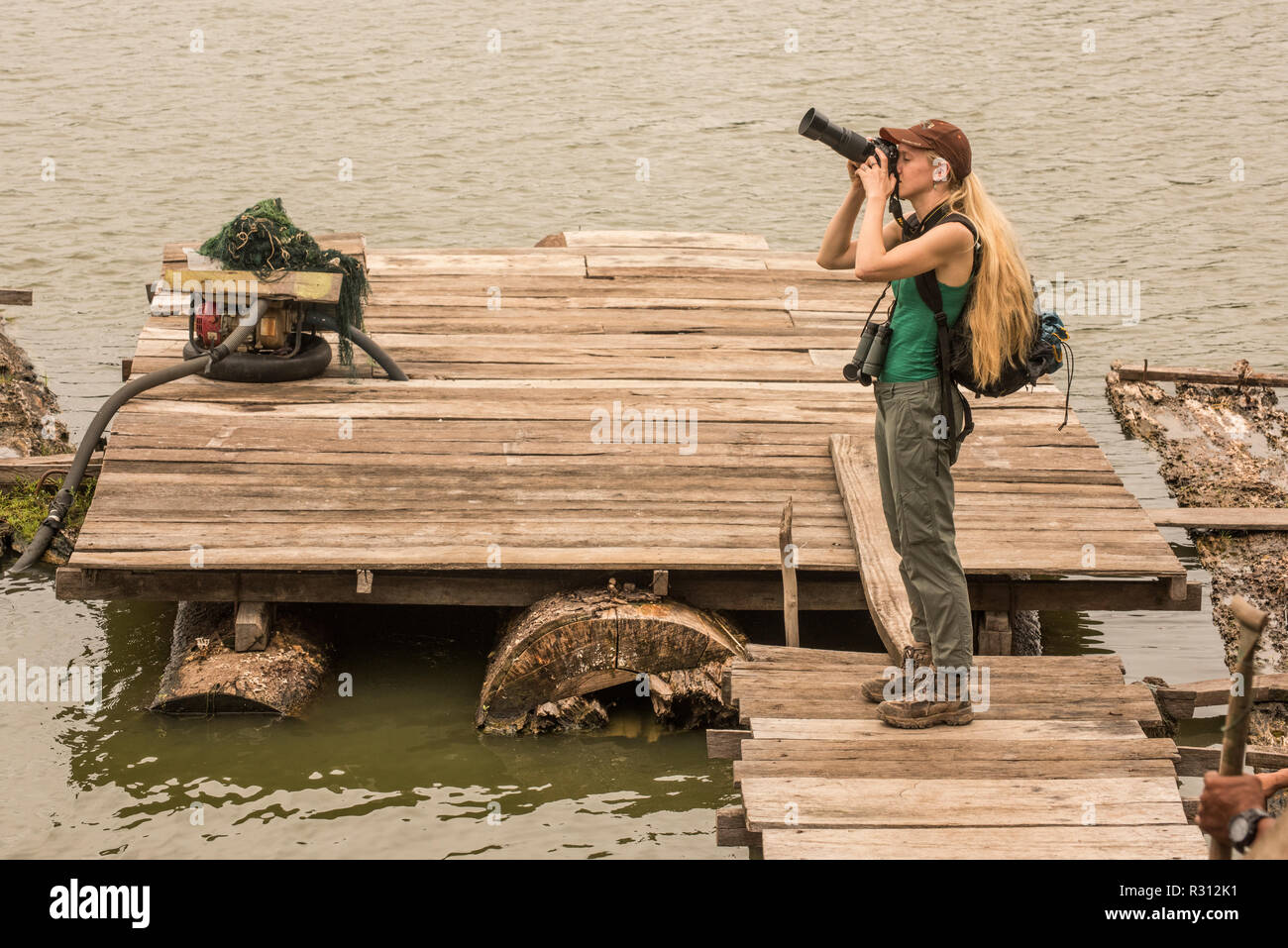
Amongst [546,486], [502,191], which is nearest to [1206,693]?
[546,486]

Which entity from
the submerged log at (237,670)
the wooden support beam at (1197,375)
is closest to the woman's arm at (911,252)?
the submerged log at (237,670)

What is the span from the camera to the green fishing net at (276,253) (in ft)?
32.1

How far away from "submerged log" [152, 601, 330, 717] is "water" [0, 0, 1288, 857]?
0.15m

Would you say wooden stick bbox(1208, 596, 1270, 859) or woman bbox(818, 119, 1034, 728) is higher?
woman bbox(818, 119, 1034, 728)

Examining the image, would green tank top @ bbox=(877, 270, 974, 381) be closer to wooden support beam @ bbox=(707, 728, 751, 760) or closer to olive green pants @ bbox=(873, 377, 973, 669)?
olive green pants @ bbox=(873, 377, 973, 669)

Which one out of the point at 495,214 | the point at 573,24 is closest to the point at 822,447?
the point at 495,214

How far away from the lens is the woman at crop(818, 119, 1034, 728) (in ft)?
18.7

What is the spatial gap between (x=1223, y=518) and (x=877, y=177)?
230 inches

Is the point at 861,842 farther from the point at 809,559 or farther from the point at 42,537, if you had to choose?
the point at 42,537

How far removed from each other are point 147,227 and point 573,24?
33.7 ft

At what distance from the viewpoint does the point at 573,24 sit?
90.4 feet

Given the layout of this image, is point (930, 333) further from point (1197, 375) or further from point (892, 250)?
point (1197, 375)

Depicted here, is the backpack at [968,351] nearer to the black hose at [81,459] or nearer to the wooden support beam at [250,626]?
the wooden support beam at [250,626]

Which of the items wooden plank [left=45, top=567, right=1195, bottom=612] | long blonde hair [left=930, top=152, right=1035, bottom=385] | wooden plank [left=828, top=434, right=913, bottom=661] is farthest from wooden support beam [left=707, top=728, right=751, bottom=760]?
wooden plank [left=45, top=567, right=1195, bottom=612]
